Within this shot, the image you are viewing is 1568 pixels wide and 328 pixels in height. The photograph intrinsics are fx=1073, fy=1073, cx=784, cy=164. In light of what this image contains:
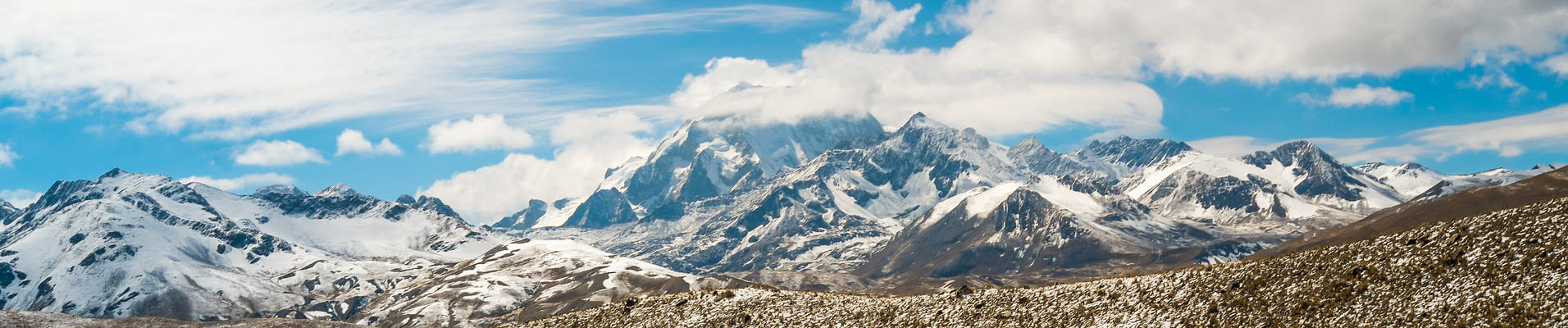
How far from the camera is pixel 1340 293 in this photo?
4066 cm

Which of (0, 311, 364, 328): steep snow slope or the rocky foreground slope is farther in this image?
(0, 311, 364, 328): steep snow slope

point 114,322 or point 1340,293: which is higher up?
point 1340,293

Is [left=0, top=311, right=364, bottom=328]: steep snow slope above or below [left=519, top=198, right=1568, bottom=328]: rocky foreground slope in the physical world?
below

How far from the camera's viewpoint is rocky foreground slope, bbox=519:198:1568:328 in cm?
3647

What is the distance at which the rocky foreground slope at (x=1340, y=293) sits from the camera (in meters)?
36.5

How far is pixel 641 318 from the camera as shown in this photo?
6212cm

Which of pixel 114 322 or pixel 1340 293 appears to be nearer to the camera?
pixel 1340 293

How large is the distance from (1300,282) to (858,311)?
69.2 feet

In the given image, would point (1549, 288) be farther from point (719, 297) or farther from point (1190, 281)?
point (719, 297)

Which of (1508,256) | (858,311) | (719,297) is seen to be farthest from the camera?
(719,297)

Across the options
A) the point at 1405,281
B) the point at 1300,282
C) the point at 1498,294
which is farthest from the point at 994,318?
the point at 1498,294

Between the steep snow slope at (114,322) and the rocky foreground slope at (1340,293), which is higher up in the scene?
the rocky foreground slope at (1340,293)

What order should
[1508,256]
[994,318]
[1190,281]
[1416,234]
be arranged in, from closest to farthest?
[1508,256]
[1416,234]
[1190,281]
[994,318]

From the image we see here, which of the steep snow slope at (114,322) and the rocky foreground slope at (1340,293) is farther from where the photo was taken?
the steep snow slope at (114,322)
